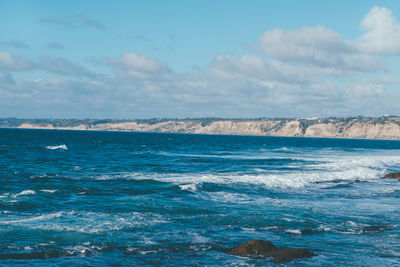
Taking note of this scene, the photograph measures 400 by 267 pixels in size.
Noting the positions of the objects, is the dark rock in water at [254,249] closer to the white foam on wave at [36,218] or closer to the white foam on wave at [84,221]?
the white foam on wave at [84,221]

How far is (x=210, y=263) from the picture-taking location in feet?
42.4

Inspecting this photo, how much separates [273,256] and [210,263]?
2.19m

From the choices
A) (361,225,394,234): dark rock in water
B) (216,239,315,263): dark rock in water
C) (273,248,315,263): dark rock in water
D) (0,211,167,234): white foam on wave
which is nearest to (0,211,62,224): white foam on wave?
(0,211,167,234): white foam on wave

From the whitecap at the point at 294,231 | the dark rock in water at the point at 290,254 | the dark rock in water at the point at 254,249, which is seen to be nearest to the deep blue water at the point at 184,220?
the whitecap at the point at 294,231

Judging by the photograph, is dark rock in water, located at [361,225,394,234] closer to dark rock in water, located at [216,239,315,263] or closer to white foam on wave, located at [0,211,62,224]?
dark rock in water, located at [216,239,315,263]

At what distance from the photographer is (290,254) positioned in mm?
13562

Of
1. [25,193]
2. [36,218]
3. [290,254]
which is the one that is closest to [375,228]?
[290,254]

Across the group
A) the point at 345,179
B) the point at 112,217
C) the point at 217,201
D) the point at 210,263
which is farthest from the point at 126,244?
the point at 345,179

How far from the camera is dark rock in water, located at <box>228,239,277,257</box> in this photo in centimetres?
1393

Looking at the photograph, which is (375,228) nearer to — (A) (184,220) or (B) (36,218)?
(A) (184,220)

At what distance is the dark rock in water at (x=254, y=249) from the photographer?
13.9 meters

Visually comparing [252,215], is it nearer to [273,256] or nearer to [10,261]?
[273,256]

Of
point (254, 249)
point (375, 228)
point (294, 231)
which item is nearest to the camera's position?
point (254, 249)

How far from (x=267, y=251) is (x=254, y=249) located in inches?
17.5
